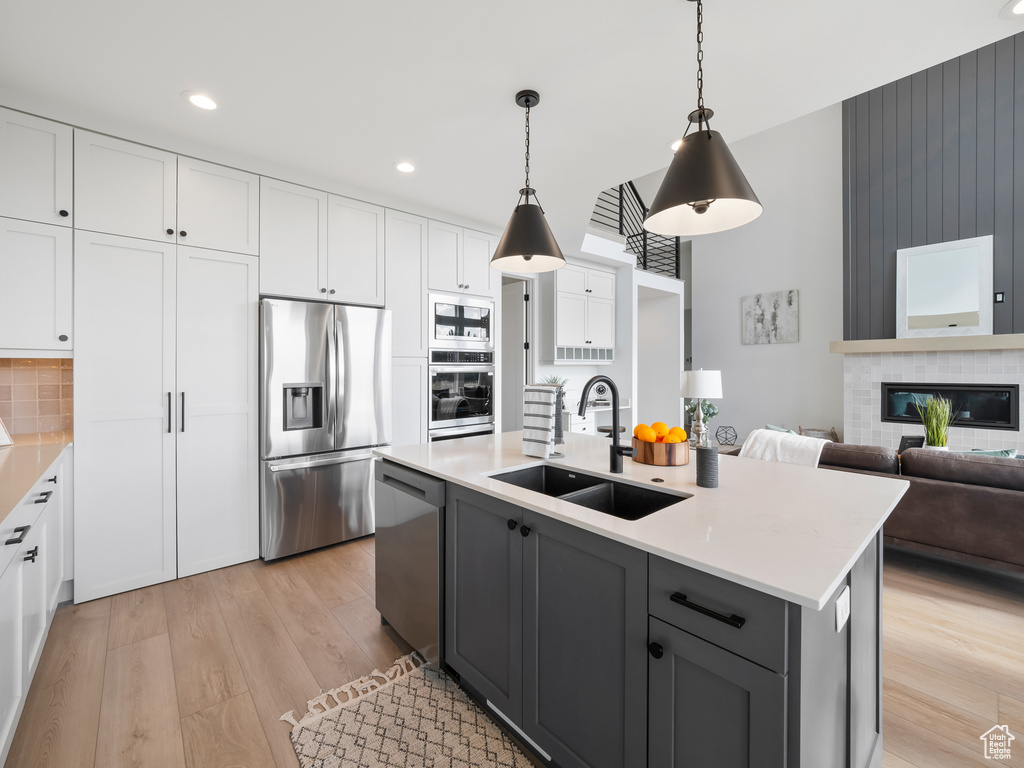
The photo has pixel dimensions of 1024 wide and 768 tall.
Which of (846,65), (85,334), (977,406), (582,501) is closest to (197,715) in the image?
(582,501)

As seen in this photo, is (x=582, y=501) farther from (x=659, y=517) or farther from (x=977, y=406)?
(x=977, y=406)

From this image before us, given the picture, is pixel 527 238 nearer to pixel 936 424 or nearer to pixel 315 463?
pixel 315 463

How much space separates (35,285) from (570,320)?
4077 millimetres

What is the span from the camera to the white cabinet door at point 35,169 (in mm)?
2256

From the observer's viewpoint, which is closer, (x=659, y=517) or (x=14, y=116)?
(x=659, y=517)

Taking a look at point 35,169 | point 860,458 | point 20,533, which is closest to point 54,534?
point 20,533

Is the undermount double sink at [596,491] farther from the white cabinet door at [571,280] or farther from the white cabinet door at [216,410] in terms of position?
the white cabinet door at [571,280]

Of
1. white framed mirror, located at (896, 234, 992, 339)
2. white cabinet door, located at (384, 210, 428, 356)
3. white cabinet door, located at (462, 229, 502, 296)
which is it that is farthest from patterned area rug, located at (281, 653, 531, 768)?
white framed mirror, located at (896, 234, 992, 339)

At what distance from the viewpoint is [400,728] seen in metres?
1.63

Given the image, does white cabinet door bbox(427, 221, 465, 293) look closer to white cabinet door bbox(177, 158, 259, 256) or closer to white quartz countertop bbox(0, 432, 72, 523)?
white cabinet door bbox(177, 158, 259, 256)

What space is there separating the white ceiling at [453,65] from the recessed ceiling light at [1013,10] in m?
0.04

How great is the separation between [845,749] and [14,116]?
4.13 m

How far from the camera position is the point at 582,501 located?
5.27 ft

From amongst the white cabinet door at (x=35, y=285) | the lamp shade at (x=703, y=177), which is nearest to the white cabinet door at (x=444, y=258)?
the white cabinet door at (x=35, y=285)
